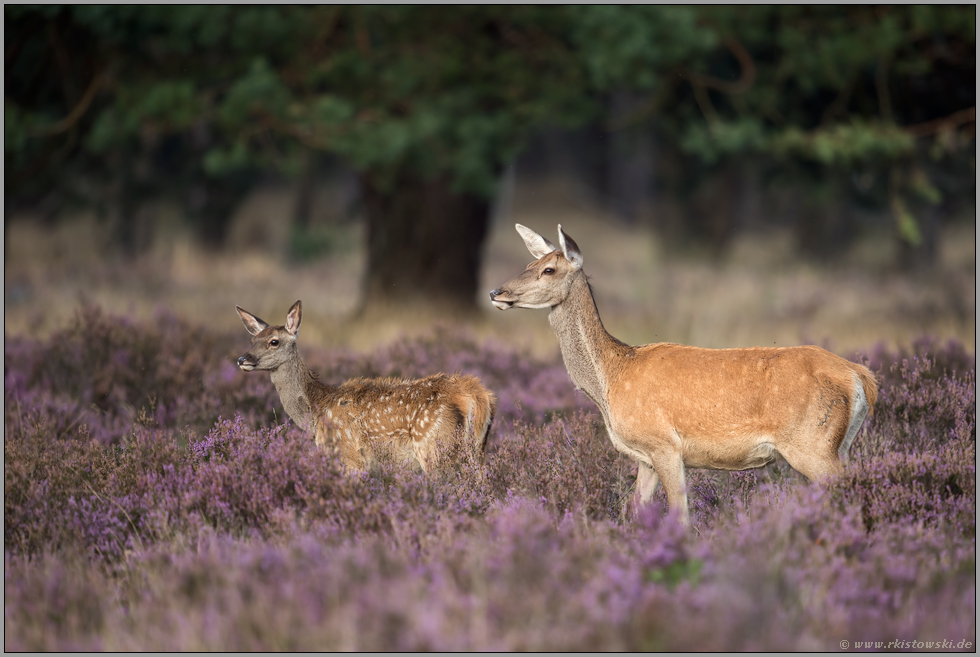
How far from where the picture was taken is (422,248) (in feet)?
42.5

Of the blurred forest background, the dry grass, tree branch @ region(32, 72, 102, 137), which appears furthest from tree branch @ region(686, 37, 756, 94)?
tree branch @ region(32, 72, 102, 137)

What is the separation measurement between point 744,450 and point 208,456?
3152mm

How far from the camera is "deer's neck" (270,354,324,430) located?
630 centimetres

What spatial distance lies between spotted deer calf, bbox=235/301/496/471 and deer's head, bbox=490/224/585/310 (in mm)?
782

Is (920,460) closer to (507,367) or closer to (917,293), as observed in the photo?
(507,367)

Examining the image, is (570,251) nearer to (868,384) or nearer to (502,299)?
(502,299)

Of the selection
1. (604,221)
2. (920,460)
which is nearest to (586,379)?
(920,460)

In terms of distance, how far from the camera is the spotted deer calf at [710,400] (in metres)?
4.91

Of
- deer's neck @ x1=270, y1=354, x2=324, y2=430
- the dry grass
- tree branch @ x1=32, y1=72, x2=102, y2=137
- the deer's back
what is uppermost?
tree branch @ x1=32, y1=72, x2=102, y2=137

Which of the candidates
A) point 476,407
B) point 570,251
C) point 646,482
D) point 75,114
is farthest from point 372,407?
point 75,114

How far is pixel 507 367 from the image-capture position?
362 inches

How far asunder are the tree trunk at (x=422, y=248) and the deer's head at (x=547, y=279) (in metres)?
7.33

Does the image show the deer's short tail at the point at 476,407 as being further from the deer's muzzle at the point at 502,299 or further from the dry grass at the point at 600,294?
the dry grass at the point at 600,294

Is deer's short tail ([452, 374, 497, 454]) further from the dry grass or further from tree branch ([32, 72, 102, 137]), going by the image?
tree branch ([32, 72, 102, 137])
